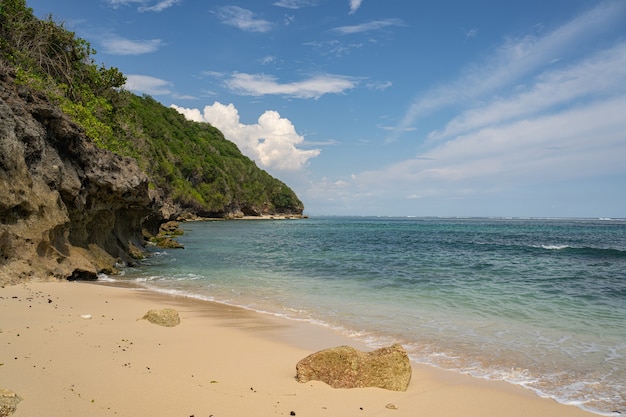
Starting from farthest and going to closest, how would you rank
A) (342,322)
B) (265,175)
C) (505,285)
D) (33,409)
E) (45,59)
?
(265,175)
(45,59)
(505,285)
(342,322)
(33,409)

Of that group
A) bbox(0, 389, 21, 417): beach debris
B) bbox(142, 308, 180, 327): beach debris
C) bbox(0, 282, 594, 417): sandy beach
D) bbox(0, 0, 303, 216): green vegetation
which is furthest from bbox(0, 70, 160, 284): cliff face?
bbox(0, 389, 21, 417): beach debris

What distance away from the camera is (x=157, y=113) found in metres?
104

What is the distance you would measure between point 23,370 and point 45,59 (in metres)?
23.8

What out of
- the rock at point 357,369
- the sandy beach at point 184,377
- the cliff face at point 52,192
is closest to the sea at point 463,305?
the sandy beach at point 184,377

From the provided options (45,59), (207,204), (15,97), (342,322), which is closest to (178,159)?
(207,204)

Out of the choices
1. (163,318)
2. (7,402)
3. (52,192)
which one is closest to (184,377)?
(7,402)

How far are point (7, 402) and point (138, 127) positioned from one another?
54.9 m

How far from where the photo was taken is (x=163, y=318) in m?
8.73

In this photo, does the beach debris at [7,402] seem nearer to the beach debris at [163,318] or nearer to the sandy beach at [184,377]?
the sandy beach at [184,377]

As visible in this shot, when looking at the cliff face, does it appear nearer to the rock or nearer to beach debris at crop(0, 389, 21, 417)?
beach debris at crop(0, 389, 21, 417)

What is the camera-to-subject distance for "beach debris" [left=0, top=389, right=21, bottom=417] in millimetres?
3865

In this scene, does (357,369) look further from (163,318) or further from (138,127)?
(138,127)

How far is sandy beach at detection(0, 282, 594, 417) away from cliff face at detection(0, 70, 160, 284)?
11.4 ft

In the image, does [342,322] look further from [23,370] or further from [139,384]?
[23,370]
